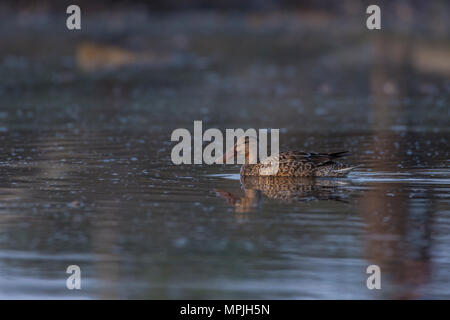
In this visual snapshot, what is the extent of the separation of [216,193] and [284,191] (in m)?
0.85

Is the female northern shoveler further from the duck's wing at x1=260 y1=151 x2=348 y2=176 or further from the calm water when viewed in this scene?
the calm water

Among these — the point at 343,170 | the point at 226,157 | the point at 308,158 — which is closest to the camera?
the point at 343,170

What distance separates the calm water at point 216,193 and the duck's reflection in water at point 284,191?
4cm

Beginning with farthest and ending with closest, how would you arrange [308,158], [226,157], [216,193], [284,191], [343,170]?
[226,157] → [308,158] → [343,170] → [284,191] → [216,193]

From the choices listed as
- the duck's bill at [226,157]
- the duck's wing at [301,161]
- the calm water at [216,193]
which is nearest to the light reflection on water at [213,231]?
the calm water at [216,193]

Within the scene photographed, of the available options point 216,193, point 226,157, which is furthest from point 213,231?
point 226,157

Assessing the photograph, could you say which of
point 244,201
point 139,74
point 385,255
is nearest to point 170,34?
point 139,74

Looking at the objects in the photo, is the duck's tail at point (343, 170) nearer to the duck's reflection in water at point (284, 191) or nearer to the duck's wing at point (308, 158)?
the duck's reflection in water at point (284, 191)

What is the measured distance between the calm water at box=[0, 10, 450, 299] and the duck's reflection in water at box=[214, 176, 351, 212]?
0.04 metres

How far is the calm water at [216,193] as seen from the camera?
26.7 ft

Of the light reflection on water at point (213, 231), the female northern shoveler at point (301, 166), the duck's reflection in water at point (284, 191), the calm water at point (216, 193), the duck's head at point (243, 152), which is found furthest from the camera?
the duck's head at point (243, 152)

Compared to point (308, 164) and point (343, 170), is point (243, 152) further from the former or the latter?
point (343, 170)

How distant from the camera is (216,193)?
11836 mm

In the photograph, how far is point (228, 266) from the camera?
841 cm
